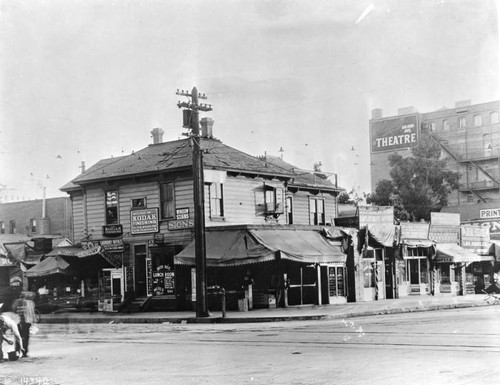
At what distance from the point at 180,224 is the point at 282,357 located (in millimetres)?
19245

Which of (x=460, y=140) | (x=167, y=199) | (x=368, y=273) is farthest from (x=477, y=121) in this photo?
(x=167, y=199)

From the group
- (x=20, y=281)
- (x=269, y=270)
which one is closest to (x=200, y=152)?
(x=269, y=270)

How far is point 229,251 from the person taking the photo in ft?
97.1

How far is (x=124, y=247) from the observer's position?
1336 inches

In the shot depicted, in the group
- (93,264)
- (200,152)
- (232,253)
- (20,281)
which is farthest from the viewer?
(20,281)

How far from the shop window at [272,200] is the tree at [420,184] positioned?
2533cm

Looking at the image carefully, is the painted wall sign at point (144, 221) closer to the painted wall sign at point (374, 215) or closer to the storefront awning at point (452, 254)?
the painted wall sign at point (374, 215)

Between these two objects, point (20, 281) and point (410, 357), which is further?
point (20, 281)

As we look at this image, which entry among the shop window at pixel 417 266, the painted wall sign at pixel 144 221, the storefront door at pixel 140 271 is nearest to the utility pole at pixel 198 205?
the painted wall sign at pixel 144 221

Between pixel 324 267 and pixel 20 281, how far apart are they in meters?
17.2

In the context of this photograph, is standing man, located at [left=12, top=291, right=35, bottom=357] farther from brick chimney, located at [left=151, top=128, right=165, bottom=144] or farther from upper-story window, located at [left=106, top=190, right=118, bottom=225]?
brick chimney, located at [left=151, top=128, right=165, bottom=144]

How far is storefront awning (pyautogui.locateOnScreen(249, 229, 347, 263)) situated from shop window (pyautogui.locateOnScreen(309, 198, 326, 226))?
719 cm

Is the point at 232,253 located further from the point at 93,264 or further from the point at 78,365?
the point at 78,365

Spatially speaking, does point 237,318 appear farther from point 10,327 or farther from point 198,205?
point 10,327
